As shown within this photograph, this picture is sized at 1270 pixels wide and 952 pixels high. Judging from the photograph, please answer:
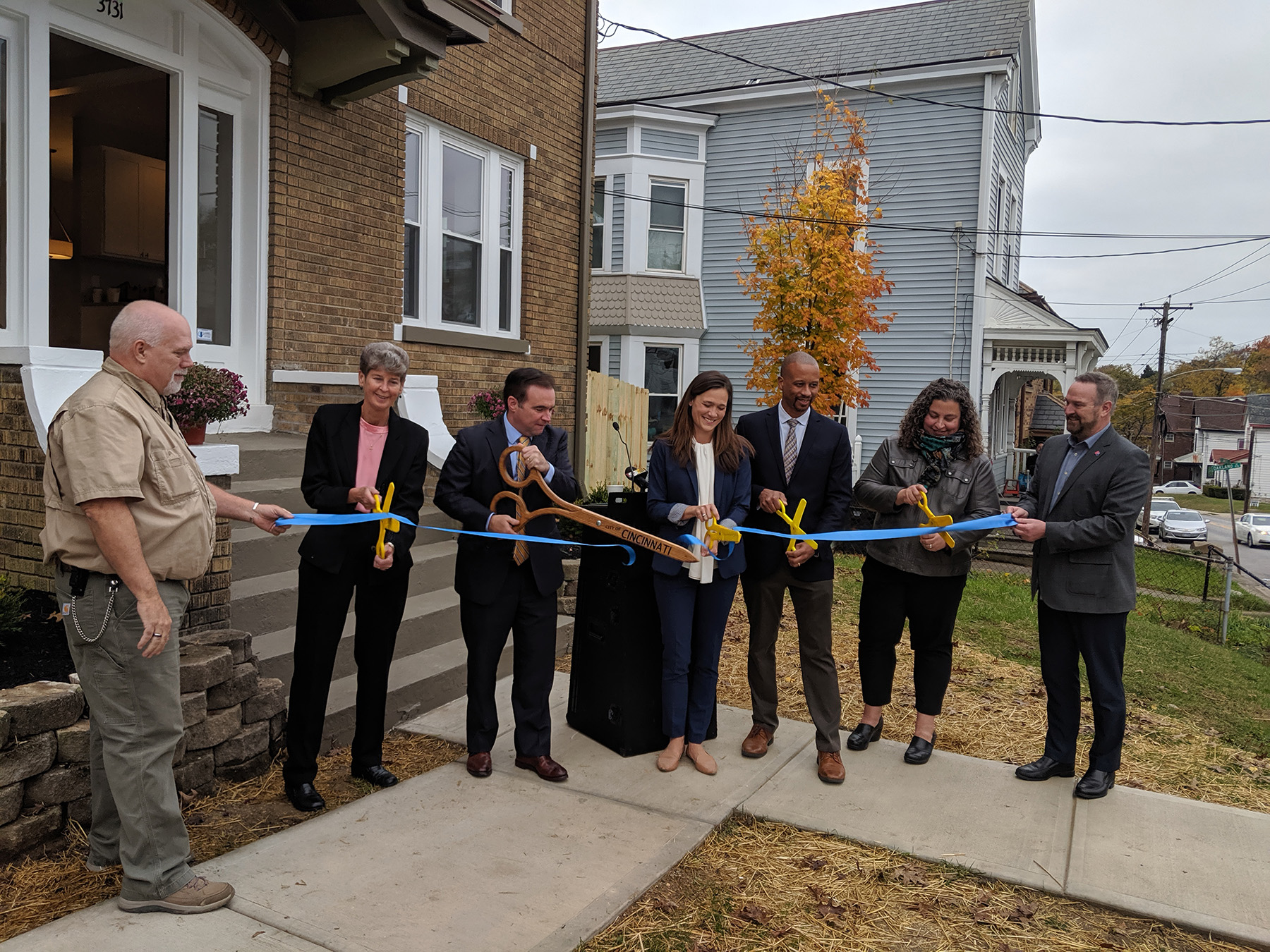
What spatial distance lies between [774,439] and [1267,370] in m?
89.1

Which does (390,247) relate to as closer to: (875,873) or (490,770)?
(490,770)

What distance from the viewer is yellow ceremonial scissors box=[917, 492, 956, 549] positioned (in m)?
4.50

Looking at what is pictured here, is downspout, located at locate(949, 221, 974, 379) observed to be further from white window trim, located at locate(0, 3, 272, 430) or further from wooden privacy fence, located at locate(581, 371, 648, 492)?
white window trim, located at locate(0, 3, 272, 430)

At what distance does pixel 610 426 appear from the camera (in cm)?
1275

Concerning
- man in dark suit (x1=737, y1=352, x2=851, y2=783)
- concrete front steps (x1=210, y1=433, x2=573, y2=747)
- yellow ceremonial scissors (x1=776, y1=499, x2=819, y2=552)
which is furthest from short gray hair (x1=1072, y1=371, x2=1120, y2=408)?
concrete front steps (x1=210, y1=433, x2=573, y2=747)

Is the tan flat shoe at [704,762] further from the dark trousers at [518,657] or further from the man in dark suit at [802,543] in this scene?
the dark trousers at [518,657]

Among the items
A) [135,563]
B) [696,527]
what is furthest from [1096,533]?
[135,563]

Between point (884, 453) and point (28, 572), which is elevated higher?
point (884, 453)

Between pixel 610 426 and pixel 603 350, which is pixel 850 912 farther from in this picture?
pixel 603 350

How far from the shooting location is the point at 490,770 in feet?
14.8

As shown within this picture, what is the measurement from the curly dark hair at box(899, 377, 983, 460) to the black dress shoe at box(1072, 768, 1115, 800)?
1.63 meters

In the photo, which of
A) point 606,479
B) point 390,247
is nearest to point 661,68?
point 606,479

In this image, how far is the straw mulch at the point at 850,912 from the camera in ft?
10.7

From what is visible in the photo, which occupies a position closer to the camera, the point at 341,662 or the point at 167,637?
the point at 167,637
